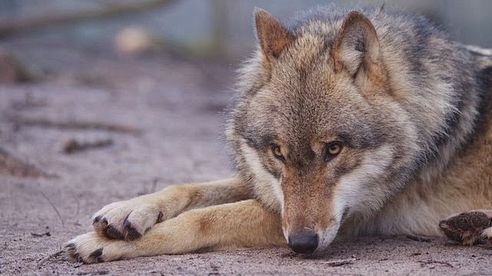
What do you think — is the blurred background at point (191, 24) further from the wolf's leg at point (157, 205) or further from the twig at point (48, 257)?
the twig at point (48, 257)

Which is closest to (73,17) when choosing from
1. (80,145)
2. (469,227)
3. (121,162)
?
(80,145)

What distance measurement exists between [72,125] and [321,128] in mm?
5033

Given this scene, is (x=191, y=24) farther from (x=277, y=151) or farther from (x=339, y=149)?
(x=339, y=149)

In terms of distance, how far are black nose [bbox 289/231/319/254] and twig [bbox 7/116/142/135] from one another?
504 cm

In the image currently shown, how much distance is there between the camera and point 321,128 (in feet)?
13.1

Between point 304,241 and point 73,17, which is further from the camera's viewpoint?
point 73,17

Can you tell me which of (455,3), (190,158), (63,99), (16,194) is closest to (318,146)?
(16,194)

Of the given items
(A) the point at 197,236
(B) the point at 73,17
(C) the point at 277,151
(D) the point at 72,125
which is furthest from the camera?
(B) the point at 73,17

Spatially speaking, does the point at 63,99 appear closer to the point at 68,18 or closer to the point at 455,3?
the point at 68,18

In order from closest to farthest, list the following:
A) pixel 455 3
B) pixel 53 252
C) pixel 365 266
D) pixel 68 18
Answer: pixel 365 266 < pixel 53 252 < pixel 68 18 < pixel 455 3

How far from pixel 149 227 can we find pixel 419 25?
1903 mm

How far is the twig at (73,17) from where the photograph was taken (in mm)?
11938

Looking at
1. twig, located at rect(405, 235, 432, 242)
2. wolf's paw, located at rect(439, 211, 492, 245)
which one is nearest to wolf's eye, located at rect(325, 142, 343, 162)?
wolf's paw, located at rect(439, 211, 492, 245)

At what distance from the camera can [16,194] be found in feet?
18.5
